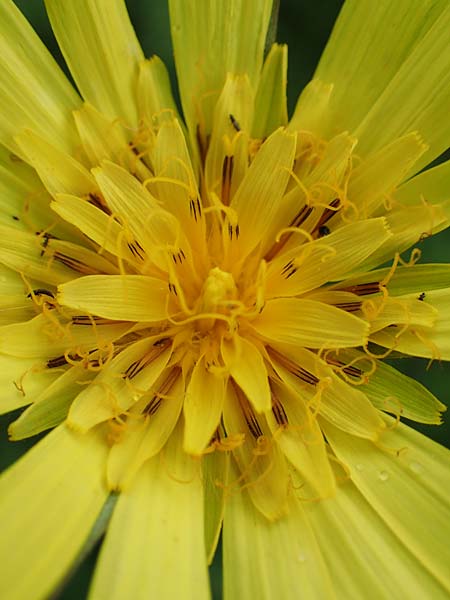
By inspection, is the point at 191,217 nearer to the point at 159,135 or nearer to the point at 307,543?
the point at 159,135

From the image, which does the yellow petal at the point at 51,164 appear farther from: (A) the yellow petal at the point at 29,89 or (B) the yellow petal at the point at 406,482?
(B) the yellow petal at the point at 406,482

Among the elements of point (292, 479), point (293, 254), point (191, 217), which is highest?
point (191, 217)

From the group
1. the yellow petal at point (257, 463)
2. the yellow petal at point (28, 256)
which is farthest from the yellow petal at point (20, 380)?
the yellow petal at point (257, 463)

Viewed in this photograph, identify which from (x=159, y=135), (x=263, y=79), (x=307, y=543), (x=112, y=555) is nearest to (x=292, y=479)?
(x=307, y=543)

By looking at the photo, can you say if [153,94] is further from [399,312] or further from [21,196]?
[399,312]

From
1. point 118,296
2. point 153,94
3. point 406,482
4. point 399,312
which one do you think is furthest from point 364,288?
point 153,94
